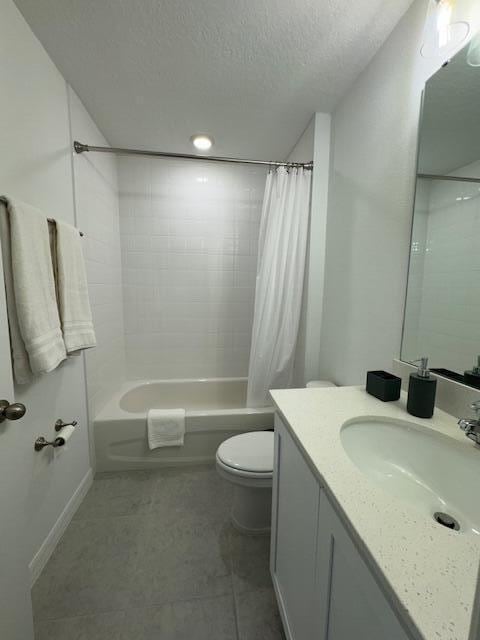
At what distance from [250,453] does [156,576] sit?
2.17 ft

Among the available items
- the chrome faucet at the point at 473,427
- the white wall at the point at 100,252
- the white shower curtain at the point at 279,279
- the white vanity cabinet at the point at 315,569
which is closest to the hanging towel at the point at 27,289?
the white wall at the point at 100,252

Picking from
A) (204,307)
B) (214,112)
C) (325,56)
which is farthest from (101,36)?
(204,307)

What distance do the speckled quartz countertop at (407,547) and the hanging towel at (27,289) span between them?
1030mm

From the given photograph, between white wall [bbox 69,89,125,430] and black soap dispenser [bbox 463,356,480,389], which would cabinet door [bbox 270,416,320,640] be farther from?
white wall [bbox 69,89,125,430]

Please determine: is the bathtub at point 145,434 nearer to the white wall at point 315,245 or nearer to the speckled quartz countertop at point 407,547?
the white wall at point 315,245

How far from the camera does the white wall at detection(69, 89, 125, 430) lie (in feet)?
5.59

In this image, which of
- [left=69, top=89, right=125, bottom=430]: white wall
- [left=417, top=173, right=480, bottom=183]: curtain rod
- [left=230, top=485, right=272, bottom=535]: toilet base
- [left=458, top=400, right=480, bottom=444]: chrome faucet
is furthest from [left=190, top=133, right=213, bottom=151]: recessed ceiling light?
[left=230, top=485, right=272, bottom=535]: toilet base

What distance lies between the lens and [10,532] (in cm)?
80

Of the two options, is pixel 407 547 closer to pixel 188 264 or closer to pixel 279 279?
pixel 279 279

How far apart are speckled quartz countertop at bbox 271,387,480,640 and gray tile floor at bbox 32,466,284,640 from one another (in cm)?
92

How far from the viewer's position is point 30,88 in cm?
117

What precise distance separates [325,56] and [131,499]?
8.70 ft

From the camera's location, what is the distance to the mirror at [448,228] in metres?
0.84

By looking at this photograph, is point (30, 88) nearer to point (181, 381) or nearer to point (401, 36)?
point (401, 36)
